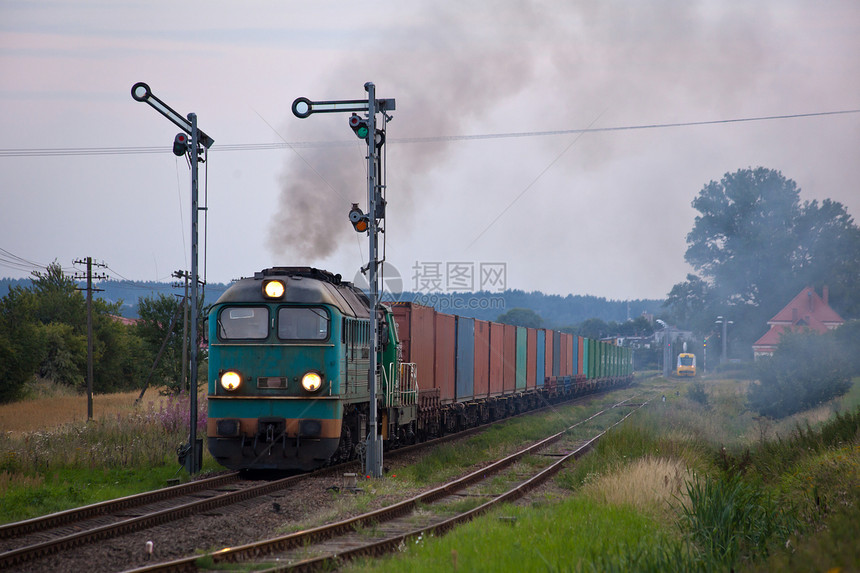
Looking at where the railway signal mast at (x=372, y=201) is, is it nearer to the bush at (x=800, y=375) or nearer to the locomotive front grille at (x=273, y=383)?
the locomotive front grille at (x=273, y=383)

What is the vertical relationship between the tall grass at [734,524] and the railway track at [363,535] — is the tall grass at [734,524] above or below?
above

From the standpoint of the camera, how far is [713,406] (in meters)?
36.3

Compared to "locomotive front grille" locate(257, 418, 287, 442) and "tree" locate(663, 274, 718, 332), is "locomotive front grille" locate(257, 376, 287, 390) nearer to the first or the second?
"locomotive front grille" locate(257, 418, 287, 442)

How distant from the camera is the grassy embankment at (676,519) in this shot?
279 inches

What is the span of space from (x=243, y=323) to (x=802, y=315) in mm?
58942

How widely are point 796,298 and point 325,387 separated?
59864 mm

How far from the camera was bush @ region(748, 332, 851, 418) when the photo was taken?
93.5ft

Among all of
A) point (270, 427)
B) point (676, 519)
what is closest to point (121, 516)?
point (270, 427)

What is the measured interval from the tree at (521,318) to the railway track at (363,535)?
113625 mm

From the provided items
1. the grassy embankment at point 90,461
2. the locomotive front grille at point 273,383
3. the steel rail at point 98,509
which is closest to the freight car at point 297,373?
the locomotive front grille at point 273,383

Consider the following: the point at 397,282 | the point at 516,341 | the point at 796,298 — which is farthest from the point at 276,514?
the point at 796,298

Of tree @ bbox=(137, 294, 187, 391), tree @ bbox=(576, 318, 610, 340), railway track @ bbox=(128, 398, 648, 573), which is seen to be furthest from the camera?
tree @ bbox=(576, 318, 610, 340)

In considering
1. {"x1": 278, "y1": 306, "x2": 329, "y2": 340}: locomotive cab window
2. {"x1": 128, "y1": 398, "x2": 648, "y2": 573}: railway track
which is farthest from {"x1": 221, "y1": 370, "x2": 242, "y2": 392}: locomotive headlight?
{"x1": 128, "y1": 398, "x2": 648, "y2": 573}: railway track

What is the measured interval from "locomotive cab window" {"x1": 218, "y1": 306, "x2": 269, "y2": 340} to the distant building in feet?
179
